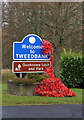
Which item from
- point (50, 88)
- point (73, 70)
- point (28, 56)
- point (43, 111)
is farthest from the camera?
point (73, 70)

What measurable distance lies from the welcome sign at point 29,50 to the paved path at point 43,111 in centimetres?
351

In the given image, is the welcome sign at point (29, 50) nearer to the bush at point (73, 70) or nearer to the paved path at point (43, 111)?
the paved path at point (43, 111)

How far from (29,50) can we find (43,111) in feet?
14.0

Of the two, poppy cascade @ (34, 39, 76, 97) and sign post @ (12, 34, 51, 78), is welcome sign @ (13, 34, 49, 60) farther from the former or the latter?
poppy cascade @ (34, 39, 76, 97)

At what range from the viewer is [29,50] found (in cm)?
1041

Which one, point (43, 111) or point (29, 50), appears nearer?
point (43, 111)

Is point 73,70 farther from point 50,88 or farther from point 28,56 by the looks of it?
point 28,56

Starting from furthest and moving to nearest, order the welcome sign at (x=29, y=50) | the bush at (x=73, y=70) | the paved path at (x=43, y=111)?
the bush at (x=73, y=70) < the welcome sign at (x=29, y=50) < the paved path at (x=43, y=111)

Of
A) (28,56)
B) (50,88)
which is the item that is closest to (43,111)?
(50,88)

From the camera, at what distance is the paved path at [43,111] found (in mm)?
6242

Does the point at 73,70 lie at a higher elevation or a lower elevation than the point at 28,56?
lower

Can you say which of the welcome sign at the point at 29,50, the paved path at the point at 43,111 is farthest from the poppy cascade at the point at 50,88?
the paved path at the point at 43,111

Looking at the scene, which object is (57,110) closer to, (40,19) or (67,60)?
(67,60)

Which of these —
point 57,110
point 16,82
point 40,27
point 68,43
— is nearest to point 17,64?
point 16,82
